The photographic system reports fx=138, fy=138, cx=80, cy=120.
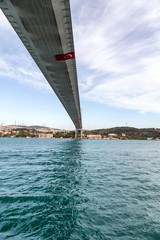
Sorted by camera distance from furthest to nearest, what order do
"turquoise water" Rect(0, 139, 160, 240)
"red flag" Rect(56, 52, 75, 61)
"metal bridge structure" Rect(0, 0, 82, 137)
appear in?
1. "red flag" Rect(56, 52, 75, 61)
2. "metal bridge structure" Rect(0, 0, 82, 137)
3. "turquoise water" Rect(0, 139, 160, 240)

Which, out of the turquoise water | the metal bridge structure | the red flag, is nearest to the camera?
the turquoise water

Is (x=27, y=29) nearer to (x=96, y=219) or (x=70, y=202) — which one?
(x=70, y=202)

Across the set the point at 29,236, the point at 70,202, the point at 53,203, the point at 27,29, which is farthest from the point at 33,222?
the point at 27,29

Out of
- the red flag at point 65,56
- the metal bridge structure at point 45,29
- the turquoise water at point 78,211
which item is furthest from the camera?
the red flag at point 65,56

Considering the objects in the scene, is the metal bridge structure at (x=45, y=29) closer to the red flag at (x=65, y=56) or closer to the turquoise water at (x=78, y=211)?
the red flag at (x=65, y=56)

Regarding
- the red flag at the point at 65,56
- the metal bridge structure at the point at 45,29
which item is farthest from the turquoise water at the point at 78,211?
the red flag at the point at 65,56

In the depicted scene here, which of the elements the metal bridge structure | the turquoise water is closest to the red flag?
the metal bridge structure

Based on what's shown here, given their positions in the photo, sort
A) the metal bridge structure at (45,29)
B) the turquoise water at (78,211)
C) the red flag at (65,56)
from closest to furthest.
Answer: the turquoise water at (78,211), the metal bridge structure at (45,29), the red flag at (65,56)

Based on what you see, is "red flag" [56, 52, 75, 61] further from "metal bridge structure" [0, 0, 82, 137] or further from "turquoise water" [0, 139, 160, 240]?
"turquoise water" [0, 139, 160, 240]

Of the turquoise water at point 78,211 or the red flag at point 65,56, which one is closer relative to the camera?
the turquoise water at point 78,211
